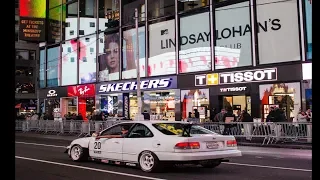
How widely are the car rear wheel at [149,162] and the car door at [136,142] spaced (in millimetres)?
132

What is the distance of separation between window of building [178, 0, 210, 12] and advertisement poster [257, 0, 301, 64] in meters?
4.24

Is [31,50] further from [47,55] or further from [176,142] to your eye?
[176,142]

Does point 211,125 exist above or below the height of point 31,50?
below

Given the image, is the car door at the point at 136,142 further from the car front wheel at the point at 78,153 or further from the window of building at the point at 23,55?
the window of building at the point at 23,55

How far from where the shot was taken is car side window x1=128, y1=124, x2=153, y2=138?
10180mm

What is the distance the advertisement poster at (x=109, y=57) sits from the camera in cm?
3331

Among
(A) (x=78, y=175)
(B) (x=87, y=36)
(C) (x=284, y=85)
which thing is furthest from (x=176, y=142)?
(B) (x=87, y=36)

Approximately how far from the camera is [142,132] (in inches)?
409

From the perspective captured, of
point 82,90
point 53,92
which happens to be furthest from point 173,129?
point 53,92

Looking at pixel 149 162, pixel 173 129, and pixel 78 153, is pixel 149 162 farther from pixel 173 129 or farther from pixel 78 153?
pixel 78 153

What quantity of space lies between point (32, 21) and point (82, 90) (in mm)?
8746

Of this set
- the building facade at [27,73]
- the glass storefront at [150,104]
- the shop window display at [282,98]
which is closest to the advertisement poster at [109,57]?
the glass storefront at [150,104]

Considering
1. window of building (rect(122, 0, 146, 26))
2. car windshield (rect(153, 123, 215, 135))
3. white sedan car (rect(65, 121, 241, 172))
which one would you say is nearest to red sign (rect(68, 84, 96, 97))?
window of building (rect(122, 0, 146, 26))

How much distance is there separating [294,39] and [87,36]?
67.9ft
